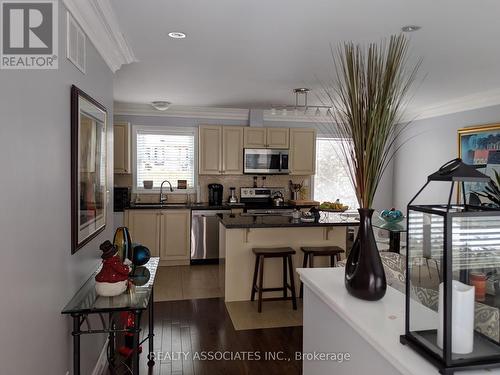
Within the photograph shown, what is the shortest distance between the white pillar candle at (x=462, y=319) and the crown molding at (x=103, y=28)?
87.6 inches

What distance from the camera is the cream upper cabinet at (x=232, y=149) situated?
6207mm

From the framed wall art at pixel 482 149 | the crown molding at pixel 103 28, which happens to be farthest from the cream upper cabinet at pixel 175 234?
the framed wall art at pixel 482 149

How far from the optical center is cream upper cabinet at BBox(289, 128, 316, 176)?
21.2 ft

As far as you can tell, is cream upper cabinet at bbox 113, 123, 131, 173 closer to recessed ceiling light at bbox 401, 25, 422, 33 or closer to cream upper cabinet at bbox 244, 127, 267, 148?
cream upper cabinet at bbox 244, 127, 267, 148

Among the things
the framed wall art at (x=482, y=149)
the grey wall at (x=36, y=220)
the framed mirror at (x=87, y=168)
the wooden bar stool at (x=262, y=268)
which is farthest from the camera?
the framed wall art at (x=482, y=149)

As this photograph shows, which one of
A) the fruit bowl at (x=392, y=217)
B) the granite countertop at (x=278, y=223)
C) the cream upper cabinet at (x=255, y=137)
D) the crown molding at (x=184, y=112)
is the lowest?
the granite countertop at (x=278, y=223)

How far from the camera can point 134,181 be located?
6.29 m

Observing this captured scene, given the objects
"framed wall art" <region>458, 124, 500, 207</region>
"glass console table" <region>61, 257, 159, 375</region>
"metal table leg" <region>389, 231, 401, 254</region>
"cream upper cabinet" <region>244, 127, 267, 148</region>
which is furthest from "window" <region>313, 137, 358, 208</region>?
"glass console table" <region>61, 257, 159, 375</region>

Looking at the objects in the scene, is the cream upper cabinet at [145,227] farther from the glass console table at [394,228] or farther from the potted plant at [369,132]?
the potted plant at [369,132]

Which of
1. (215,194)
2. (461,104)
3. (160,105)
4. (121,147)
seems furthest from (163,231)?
(461,104)

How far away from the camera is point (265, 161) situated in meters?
6.35

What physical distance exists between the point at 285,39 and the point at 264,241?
220cm

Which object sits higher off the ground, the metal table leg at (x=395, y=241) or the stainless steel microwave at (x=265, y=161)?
the stainless steel microwave at (x=265, y=161)

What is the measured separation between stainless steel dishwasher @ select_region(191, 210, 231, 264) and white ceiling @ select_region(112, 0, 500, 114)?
6.61 feet
